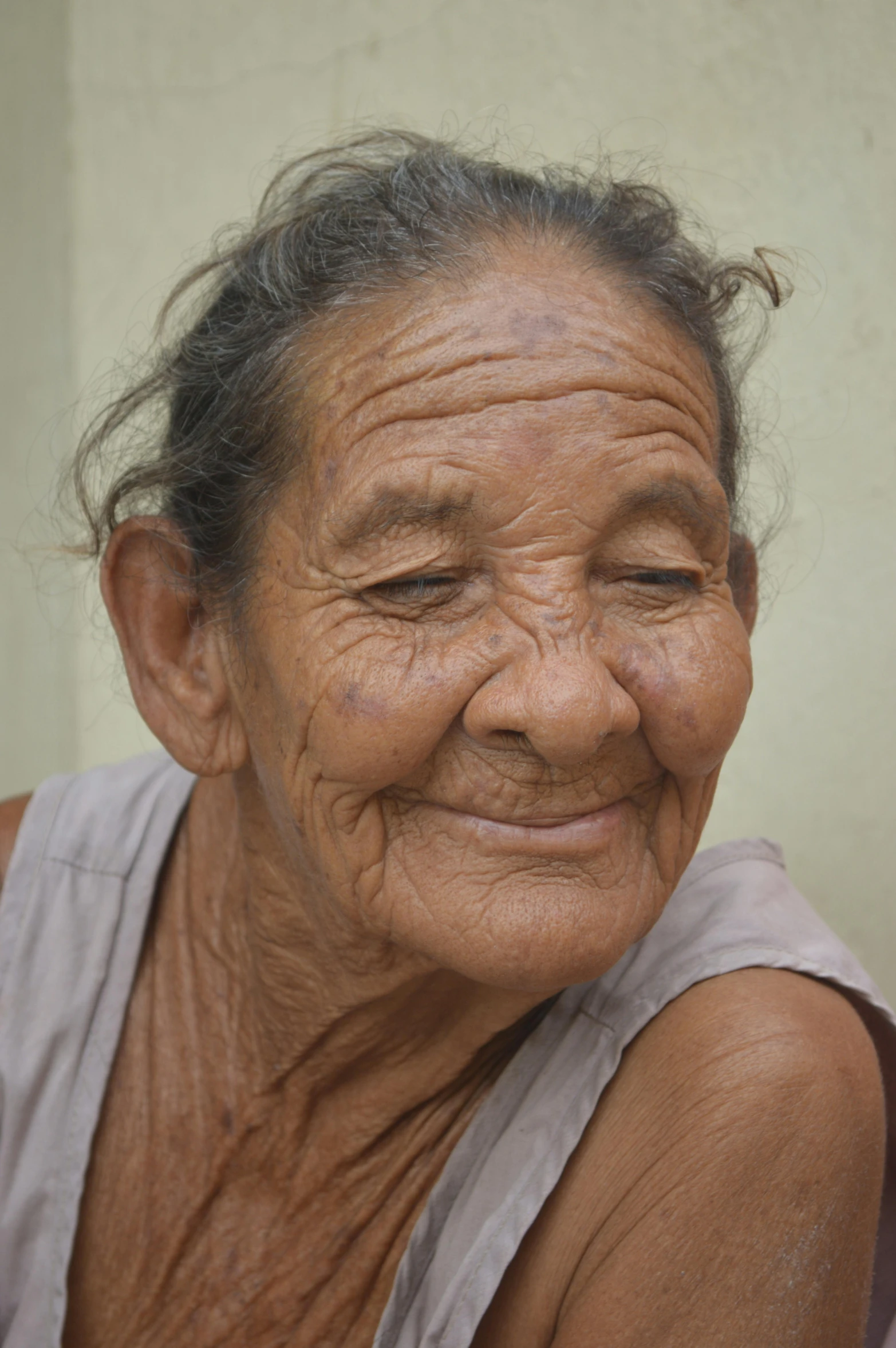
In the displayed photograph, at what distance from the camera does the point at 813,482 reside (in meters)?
3.31

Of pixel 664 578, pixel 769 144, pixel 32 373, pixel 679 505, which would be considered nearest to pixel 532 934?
pixel 664 578

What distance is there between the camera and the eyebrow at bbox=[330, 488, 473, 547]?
1722 millimetres

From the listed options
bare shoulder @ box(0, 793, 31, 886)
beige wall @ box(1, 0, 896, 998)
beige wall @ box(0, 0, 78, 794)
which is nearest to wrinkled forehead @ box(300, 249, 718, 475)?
bare shoulder @ box(0, 793, 31, 886)

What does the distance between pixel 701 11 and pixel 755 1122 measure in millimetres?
2715

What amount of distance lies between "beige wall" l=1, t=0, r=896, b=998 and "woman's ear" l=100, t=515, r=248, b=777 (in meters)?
1.59

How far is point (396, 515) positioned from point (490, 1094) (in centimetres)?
100

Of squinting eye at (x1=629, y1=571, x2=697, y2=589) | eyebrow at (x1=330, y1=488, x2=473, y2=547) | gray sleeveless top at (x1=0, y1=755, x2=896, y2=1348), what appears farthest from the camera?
gray sleeveless top at (x1=0, y1=755, x2=896, y2=1348)

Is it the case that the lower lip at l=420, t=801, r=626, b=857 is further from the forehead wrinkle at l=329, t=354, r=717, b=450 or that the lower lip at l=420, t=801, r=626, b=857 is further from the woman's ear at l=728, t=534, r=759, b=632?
the woman's ear at l=728, t=534, r=759, b=632

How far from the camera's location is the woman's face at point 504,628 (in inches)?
67.1

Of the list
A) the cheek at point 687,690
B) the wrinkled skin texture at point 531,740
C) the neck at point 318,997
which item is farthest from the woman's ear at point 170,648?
the cheek at point 687,690

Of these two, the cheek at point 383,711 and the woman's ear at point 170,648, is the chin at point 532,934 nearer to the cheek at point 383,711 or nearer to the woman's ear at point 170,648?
the cheek at point 383,711

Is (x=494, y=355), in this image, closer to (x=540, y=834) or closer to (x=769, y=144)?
(x=540, y=834)

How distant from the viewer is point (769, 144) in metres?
3.24

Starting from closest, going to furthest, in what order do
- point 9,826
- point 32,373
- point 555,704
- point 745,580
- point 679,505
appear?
point 555,704
point 679,505
point 745,580
point 9,826
point 32,373
